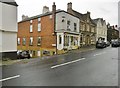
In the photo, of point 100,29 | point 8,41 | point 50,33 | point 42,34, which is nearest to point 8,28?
point 8,41

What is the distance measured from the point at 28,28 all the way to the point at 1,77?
33863mm

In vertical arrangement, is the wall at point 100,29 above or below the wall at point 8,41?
above

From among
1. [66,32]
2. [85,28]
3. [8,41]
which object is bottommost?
[8,41]

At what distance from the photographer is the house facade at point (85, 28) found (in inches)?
1797

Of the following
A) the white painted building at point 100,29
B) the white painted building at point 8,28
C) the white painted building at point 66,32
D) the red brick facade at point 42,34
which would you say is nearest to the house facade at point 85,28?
the white painted building at point 66,32

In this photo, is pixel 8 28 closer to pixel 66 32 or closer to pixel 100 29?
pixel 66 32

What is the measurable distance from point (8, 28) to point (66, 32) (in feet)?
48.8

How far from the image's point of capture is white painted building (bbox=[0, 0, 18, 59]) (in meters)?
22.9

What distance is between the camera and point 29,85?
8.91m

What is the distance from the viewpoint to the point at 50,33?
124 ft

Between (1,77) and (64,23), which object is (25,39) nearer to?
(64,23)

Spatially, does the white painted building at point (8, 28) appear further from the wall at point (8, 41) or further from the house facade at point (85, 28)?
the house facade at point (85, 28)

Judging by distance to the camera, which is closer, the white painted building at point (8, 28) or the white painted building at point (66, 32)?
the white painted building at point (8, 28)

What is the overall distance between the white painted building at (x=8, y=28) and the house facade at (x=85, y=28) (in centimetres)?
2260
